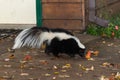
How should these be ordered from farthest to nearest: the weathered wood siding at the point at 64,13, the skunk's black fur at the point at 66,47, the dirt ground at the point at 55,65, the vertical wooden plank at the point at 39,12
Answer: the vertical wooden plank at the point at 39,12 < the weathered wood siding at the point at 64,13 < the skunk's black fur at the point at 66,47 < the dirt ground at the point at 55,65

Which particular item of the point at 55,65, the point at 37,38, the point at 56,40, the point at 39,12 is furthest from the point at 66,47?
the point at 39,12

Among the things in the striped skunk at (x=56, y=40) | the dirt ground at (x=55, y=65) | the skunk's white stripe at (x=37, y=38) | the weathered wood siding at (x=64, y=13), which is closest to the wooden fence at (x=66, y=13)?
the weathered wood siding at (x=64, y=13)

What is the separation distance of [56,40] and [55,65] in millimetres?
454

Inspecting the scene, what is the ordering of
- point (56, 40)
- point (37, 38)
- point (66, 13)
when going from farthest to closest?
point (66, 13) → point (37, 38) → point (56, 40)

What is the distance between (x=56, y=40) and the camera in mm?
7145

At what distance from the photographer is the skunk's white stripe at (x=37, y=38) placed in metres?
7.18

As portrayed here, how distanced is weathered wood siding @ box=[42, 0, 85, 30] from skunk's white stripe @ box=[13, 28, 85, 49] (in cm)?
187

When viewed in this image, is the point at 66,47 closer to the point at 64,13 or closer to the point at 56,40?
the point at 56,40

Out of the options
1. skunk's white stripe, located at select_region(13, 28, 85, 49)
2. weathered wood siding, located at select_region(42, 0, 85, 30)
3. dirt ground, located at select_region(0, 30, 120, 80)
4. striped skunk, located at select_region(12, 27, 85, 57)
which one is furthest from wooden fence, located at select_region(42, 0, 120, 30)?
striped skunk, located at select_region(12, 27, 85, 57)

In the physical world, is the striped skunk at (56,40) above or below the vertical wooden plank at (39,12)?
below

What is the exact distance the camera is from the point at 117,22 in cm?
1002

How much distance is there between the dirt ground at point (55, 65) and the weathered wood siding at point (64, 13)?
1.05 m

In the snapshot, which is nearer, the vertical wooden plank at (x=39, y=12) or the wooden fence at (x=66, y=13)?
the wooden fence at (x=66, y=13)

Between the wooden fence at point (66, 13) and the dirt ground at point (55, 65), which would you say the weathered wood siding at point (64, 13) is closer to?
the wooden fence at point (66, 13)
